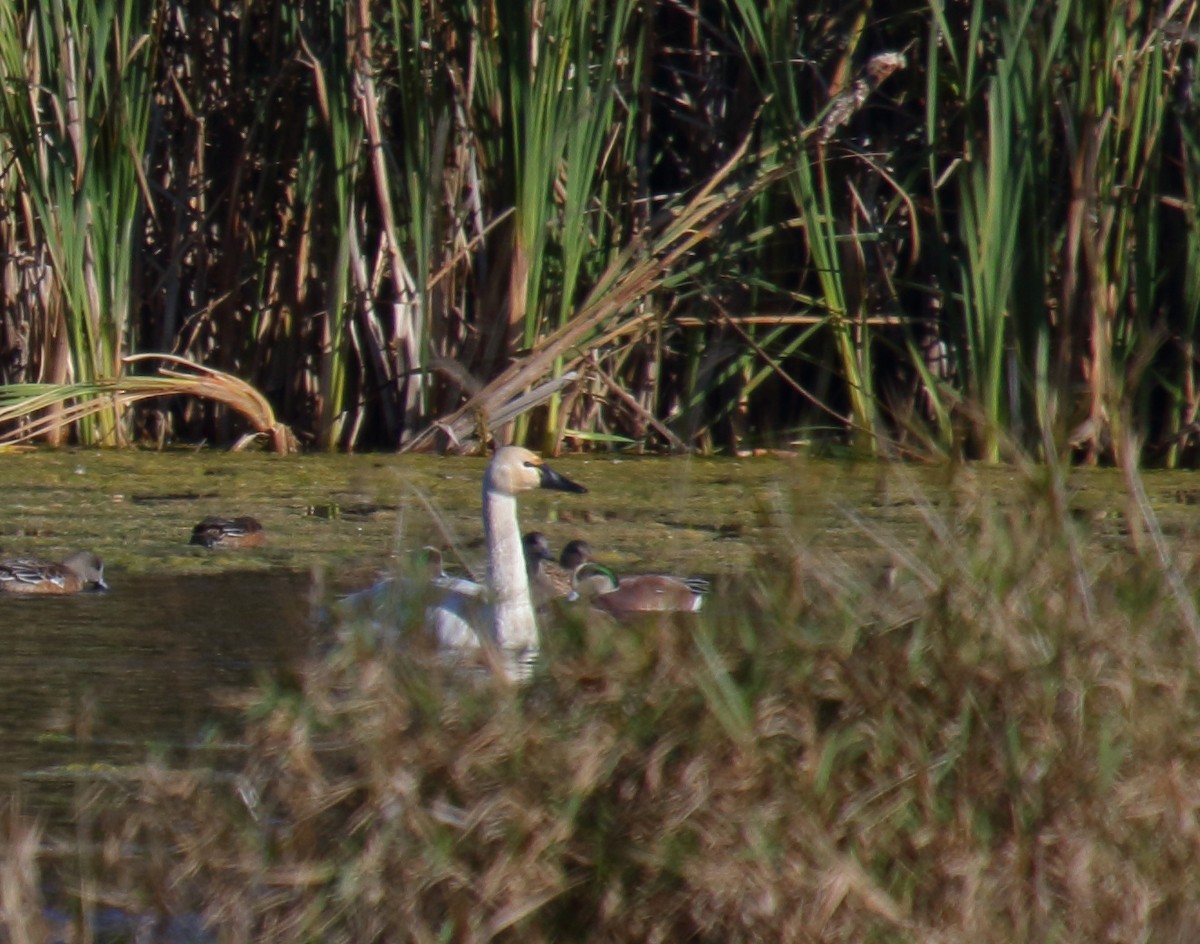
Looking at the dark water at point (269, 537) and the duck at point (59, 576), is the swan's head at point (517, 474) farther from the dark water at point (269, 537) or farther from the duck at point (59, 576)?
the duck at point (59, 576)

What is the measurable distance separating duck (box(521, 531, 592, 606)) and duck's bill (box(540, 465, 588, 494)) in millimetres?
249

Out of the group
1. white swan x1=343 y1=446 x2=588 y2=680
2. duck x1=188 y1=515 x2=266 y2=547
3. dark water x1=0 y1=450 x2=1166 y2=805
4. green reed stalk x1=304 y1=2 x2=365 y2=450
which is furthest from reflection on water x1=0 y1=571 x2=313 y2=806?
green reed stalk x1=304 y1=2 x2=365 y2=450

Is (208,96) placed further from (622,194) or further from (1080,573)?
(1080,573)

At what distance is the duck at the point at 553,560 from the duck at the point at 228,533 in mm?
913

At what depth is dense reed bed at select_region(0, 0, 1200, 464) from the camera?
25.2 ft

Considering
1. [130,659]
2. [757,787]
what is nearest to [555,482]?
[130,659]

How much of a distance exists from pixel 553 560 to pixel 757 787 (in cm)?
455

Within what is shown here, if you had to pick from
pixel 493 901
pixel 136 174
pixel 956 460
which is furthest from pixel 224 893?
pixel 136 174

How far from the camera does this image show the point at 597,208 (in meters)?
8.30

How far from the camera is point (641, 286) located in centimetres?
789

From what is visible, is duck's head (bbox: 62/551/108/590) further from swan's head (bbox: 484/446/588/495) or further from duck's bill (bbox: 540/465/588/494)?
duck's bill (bbox: 540/465/588/494)

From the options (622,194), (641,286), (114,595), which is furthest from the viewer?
(622,194)

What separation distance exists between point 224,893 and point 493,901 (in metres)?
0.38

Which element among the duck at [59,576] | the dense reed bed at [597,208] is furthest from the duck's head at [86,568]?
the dense reed bed at [597,208]
